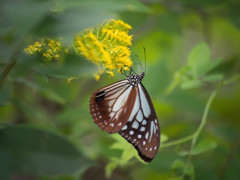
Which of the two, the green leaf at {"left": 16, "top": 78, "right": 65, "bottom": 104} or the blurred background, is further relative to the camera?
the green leaf at {"left": 16, "top": 78, "right": 65, "bottom": 104}

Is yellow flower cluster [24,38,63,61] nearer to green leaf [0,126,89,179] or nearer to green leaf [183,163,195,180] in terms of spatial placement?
green leaf [0,126,89,179]

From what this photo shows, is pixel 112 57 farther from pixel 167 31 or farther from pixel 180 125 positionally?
pixel 180 125

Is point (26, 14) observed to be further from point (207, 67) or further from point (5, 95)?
point (207, 67)

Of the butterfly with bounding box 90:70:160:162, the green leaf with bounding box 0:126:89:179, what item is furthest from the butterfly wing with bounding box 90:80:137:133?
the green leaf with bounding box 0:126:89:179

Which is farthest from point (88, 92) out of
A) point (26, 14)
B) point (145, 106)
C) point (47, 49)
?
Answer: point (26, 14)

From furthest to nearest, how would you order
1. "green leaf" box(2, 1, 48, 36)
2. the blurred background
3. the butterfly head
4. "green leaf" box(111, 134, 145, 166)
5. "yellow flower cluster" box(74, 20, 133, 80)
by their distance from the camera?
the butterfly head
"green leaf" box(111, 134, 145, 166)
"yellow flower cluster" box(74, 20, 133, 80)
the blurred background
"green leaf" box(2, 1, 48, 36)

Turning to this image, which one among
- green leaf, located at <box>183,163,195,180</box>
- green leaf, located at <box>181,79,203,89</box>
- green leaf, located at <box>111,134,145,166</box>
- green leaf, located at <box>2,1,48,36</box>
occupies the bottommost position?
green leaf, located at <box>183,163,195,180</box>

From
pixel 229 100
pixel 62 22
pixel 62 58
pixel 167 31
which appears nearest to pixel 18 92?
pixel 167 31
